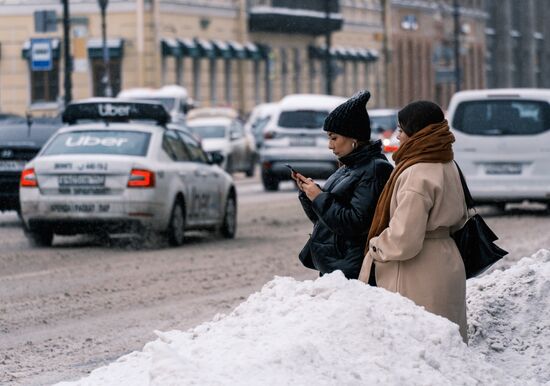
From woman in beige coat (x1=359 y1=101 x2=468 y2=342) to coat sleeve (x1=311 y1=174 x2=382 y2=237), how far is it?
13cm

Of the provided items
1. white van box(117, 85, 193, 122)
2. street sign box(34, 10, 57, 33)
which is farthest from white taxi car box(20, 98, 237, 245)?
white van box(117, 85, 193, 122)

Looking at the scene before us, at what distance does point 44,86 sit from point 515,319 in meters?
53.2

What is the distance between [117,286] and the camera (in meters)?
14.8

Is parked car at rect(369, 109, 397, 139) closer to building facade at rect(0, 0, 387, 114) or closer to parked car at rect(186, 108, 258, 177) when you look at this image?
parked car at rect(186, 108, 258, 177)

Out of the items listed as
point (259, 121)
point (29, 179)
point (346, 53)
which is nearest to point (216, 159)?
point (29, 179)

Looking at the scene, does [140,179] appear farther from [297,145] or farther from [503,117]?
[297,145]

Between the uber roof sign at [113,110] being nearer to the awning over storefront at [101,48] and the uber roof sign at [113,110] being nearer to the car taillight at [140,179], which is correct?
the car taillight at [140,179]

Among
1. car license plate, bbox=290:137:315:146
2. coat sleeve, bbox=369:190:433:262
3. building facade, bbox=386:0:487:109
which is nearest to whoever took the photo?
coat sleeve, bbox=369:190:433:262

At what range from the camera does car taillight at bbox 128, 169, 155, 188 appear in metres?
18.7

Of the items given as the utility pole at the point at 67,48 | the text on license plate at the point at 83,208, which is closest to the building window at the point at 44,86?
the utility pole at the point at 67,48

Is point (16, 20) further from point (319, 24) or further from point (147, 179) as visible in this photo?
point (147, 179)

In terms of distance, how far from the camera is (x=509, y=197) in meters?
23.6

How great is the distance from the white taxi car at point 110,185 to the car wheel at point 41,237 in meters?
0.01

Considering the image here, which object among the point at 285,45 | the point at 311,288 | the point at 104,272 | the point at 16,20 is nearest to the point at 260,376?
the point at 311,288
